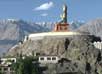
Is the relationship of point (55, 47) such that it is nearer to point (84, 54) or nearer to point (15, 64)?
point (84, 54)

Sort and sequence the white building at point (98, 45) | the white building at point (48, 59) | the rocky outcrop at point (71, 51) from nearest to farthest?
the rocky outcrop at point (71, 51) < the white building at point (48, 59) < the white building at point (98, 45)

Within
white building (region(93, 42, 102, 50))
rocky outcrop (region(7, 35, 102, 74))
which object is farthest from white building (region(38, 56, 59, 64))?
white building (region(93, 42, 102, 50))

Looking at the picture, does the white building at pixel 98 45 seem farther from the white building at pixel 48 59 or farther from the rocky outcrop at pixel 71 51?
the white building at pixel 48 59

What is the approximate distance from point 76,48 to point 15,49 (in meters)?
20.1

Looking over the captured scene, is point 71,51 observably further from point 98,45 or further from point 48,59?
point 98,45

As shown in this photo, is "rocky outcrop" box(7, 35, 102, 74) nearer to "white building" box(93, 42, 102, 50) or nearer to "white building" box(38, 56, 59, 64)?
"white building" box(93, 42, 102, 50)

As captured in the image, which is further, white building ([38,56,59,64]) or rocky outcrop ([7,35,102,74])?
white building ([38,56,59,64])

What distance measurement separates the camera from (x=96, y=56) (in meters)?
124

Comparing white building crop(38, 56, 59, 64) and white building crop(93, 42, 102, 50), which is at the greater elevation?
white building crop(93, 42, 102, 50)

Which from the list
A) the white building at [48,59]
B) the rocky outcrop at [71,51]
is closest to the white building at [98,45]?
the rocky outcrop at [71,51]

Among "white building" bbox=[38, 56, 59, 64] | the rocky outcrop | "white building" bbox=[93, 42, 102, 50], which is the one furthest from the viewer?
"white building" bbox=[93, 42, 102, 50]

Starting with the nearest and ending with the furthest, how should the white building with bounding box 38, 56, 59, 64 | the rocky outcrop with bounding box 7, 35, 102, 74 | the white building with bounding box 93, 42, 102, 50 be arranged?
1. the rocky outcrop with bounding box 7, 35, 102, 74
2. the white building with bounding box 38, 56, 59, 64
3. the white building with bounding box 93, 42, 102, 50

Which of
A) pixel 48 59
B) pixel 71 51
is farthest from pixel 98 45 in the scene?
pixel 48 59

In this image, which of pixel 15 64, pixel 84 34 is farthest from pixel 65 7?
pixel 15 64
